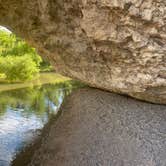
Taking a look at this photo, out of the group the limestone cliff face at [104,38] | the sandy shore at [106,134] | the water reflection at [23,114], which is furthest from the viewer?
A: the water reflection at [23,114]

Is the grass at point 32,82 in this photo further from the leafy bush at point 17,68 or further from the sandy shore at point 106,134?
the sandy shore at point 106,134

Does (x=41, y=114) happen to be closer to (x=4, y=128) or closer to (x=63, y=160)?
(x=4, y=128)

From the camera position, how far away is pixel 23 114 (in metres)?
10.2

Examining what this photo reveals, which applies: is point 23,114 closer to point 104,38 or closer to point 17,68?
point 104,38

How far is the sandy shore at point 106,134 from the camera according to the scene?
5.12 m

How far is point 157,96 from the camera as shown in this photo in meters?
5.41

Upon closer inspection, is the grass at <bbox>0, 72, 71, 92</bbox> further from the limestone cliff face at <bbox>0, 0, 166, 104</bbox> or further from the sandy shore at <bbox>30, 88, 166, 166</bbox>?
the limestone cliff face at <bbox>0, 0, 166, 104</bbox>

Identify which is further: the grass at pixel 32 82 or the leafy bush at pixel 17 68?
the leafy bush at pixel 17 68

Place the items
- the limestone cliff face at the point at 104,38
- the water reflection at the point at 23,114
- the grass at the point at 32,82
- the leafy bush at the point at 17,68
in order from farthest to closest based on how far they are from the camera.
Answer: the leafy bush at the point at 17,68
the grass at the point at 32,82
the water reflection at the point at 23,114
the limestone cliff face at the point at 104,38

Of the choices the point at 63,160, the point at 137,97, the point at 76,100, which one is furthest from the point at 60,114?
the point at 137,97

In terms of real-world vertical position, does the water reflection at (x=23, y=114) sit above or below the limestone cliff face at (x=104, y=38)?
below

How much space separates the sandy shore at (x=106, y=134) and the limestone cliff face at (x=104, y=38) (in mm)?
260

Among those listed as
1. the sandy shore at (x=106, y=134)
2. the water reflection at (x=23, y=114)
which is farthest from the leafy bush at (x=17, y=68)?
the sandy shore at (x=106, y=134)

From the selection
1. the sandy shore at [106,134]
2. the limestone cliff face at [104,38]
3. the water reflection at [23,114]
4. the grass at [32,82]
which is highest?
the limestone cliff face at [104,38]
